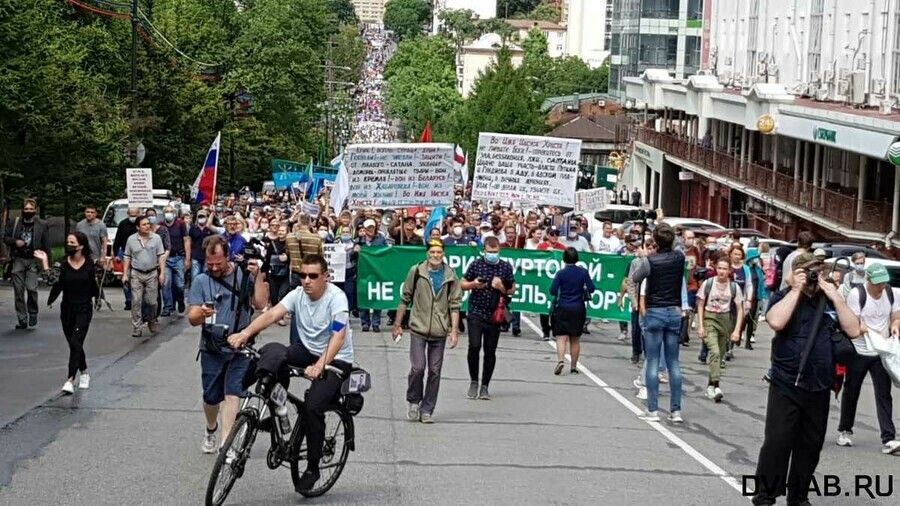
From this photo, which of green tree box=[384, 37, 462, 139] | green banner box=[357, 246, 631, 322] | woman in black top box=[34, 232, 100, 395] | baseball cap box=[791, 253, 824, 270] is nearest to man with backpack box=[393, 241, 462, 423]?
woman in black top box=[34, 232, 100, 395]

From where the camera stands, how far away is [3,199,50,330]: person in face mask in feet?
68.5

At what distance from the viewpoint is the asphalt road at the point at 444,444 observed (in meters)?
11.0

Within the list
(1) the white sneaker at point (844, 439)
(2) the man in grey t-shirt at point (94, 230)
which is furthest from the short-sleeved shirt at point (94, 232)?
(1) the white sneaker at point (844, 439)

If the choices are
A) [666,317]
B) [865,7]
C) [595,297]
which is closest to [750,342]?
[595,297]

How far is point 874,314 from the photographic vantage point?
46.1 ft

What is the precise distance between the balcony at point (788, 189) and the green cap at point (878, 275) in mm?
27490

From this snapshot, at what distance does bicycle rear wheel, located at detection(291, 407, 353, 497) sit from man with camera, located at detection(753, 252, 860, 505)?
9.68 feet

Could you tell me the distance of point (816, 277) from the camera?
388 inches

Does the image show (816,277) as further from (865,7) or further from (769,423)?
(865,7)

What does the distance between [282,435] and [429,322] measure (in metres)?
4.37

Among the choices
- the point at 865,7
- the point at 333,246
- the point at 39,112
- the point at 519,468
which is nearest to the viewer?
the point at 519,468

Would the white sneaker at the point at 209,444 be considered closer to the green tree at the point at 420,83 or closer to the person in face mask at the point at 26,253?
the person in face mask at the point at 26,253

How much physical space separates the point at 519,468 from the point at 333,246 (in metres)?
12.0

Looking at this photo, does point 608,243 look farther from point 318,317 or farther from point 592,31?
point 592,31
